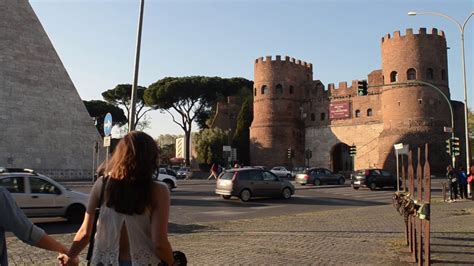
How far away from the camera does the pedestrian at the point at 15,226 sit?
2.80 meters

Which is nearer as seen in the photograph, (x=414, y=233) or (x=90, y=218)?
(x=90, y=218)

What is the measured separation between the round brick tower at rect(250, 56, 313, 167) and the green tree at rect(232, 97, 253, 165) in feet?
9.45

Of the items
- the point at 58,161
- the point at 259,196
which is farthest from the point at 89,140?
the point at 259,196

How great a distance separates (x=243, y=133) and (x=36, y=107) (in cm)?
3905

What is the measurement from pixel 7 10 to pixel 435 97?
40.8m

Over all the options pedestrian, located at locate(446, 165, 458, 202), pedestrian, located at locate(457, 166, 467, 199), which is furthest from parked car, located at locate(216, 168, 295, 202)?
pedestrian, located at locate(457, 166, 467, 199)

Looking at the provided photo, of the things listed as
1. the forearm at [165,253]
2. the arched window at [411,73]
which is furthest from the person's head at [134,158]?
the arched window at [411,73]

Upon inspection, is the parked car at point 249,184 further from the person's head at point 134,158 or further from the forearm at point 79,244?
the person's head at point 134,158

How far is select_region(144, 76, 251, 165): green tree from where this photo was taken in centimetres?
7088

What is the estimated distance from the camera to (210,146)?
65.0 m

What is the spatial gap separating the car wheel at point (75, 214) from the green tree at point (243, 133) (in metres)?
55.6

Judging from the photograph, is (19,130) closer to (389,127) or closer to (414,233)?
(414,233)

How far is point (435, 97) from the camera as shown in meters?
51.3

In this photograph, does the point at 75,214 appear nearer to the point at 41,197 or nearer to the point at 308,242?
the point at 41,197
